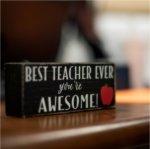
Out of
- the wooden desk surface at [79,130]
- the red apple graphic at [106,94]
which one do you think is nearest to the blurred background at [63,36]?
the red apple graphic at [106,94]

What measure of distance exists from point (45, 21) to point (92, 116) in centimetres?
207

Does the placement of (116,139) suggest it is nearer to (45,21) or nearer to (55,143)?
(55,143)

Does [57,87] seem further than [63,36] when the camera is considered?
No

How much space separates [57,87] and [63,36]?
211cm

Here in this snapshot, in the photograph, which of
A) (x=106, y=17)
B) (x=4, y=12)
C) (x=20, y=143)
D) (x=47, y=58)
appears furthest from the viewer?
(x=106, y=17)

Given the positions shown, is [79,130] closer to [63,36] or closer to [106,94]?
[106,94]

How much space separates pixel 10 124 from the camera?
0.60m

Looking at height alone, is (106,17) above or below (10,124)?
above

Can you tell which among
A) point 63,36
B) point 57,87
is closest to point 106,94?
point 57,87

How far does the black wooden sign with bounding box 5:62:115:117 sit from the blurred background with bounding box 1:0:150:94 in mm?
1340

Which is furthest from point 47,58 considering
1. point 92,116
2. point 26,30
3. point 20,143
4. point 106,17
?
point 20,143

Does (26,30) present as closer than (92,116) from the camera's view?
No

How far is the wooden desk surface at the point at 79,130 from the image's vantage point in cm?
52

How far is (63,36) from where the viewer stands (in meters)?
2.78
